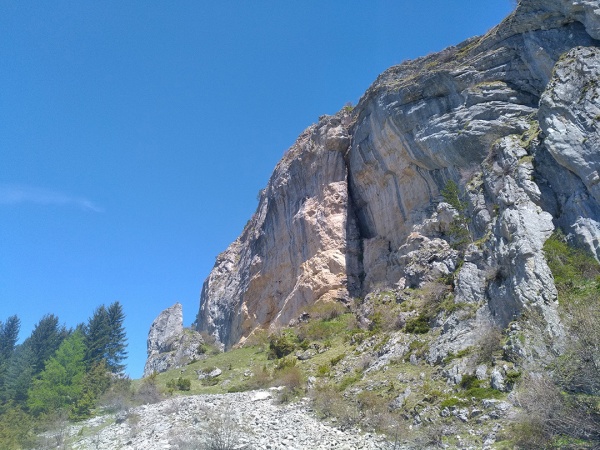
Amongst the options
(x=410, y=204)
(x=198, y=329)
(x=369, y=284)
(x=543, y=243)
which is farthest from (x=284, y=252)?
(x=198, y=329)

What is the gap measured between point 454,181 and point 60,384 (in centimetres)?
3336

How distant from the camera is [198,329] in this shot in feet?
249

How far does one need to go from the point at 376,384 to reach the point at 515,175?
13.6m

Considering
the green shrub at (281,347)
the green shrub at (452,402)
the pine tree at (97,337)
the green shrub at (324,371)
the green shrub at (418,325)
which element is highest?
the pine tree at (97,337)

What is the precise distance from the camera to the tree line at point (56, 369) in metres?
26.5

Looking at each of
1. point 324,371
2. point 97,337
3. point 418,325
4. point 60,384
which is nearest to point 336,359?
point 324,371

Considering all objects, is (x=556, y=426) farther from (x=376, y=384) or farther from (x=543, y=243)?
(x=543, y=243)

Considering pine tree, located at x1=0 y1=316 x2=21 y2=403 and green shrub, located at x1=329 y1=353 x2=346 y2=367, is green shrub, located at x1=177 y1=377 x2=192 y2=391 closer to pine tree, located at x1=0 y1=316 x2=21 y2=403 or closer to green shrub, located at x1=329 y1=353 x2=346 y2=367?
green shrub, located at x1=329 y1=353 x2=346 y2=367

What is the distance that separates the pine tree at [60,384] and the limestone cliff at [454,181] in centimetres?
1928

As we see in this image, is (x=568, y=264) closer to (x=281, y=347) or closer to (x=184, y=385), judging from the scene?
(x=281, y=347)

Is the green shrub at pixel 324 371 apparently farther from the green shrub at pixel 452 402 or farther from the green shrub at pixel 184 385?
the green shrub at pixel 184 385

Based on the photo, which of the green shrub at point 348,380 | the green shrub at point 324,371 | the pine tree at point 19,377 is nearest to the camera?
the green shrub at point 348,380

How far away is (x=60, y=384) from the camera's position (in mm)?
29875

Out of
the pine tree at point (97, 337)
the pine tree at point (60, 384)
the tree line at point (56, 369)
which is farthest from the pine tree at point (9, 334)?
the pine tree at point (60, 384)
